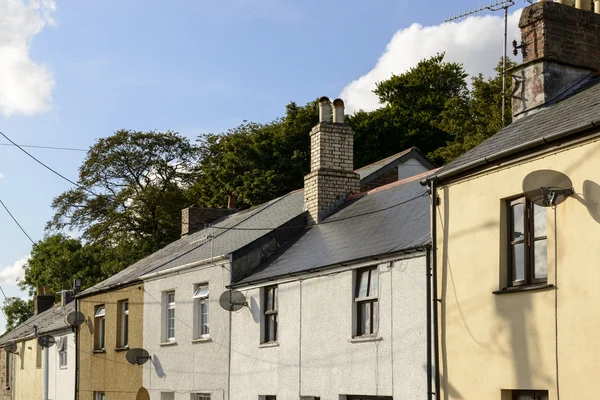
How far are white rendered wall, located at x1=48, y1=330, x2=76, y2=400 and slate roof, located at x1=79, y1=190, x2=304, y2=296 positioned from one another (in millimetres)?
4568

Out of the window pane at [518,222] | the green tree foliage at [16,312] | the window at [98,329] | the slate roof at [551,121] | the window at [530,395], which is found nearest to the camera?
the window at [530,395]

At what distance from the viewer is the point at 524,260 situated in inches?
560

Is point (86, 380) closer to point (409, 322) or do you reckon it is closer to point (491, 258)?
point (409, 322)

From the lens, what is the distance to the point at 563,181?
13148 millimetres

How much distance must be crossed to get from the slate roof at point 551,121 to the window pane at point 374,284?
289 centimetres

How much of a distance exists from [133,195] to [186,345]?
29.3m

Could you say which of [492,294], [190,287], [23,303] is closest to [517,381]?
[492,294]

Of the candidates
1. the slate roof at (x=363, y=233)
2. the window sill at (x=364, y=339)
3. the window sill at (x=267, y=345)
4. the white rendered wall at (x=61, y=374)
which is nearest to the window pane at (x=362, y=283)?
the slate roof at (x=363, y=233)

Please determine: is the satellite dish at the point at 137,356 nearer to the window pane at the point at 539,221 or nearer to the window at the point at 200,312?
the window at the point at 200,312

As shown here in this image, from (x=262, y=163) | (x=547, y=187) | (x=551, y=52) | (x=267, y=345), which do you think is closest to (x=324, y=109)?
(x=267, y=345)

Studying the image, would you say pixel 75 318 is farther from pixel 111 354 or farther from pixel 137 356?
pixel 137 356

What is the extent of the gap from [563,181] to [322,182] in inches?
474

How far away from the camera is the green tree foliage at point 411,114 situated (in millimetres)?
47094

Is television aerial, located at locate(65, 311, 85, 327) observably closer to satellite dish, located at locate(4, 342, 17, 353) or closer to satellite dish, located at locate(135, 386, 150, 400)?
satellite dish, located at locate(135, 386, 150, 400)
